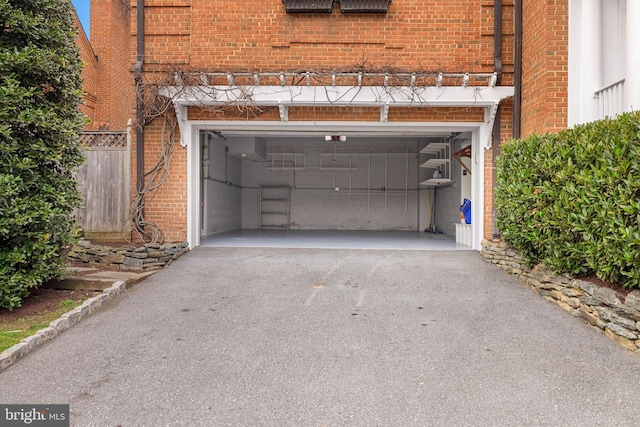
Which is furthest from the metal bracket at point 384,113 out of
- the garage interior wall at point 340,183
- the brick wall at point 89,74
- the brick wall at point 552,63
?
the brick wall at point 89,74

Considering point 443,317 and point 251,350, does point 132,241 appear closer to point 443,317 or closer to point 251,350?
point 251,350

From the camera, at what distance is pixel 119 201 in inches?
312

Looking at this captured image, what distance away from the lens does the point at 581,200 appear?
430 centimetres

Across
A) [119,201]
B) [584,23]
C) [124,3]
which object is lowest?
[119,201]

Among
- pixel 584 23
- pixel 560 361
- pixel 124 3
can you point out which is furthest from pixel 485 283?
pixel 124 3

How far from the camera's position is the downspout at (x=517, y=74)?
7.33 m

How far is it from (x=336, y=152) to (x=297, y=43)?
729 centimetres

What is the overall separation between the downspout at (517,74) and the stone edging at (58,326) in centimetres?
700

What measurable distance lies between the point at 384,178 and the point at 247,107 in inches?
327

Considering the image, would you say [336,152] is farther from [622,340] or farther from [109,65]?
[622,340]

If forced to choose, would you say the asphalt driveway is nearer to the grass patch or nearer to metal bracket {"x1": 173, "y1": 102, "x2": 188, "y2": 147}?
the grass patch

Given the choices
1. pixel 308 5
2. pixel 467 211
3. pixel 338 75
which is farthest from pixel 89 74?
pixel 467 211

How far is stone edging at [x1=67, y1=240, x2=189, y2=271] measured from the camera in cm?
679

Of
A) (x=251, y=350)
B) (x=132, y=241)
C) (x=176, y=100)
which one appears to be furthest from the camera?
(x=132, y=241)
